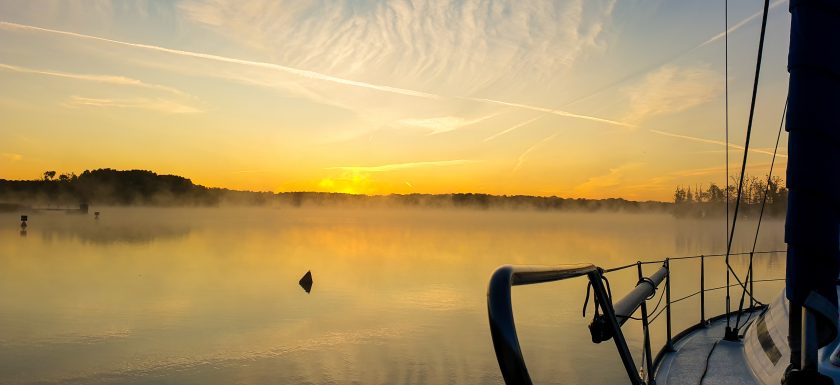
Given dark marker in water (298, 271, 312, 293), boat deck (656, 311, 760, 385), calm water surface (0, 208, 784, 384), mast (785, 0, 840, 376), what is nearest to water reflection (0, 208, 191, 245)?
calm water surface (0, 208, 784, 384)

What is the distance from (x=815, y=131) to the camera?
305cm

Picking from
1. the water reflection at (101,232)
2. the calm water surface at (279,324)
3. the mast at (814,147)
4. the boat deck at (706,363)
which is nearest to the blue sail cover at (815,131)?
the mast at (814,147)

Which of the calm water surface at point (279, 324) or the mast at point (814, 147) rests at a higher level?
the mast at point (814, 147)

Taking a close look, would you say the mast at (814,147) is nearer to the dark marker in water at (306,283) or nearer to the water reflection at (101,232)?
the dark marker in water at (306,283)

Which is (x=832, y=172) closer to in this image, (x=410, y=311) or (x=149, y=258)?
(x=410, y=311)

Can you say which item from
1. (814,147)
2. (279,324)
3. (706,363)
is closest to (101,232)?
(279,324)

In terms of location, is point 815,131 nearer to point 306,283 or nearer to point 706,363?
point 706,363

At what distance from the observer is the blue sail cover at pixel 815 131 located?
3.03m

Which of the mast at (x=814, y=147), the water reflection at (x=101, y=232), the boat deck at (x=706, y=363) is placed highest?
the mast at (x=814, y=147)

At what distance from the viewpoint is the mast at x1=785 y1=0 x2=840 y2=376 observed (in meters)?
3.03

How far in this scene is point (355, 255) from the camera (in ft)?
242

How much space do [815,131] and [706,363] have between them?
677cm

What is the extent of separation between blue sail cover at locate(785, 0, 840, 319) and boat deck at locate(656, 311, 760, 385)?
211 inches

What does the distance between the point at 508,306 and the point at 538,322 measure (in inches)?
1117
